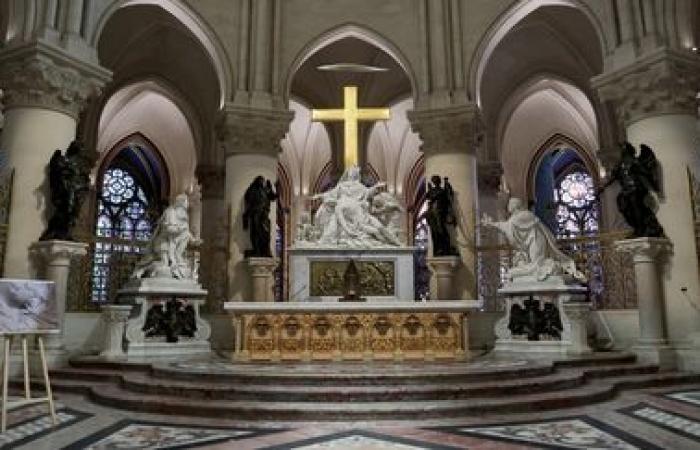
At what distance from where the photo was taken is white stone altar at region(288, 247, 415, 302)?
35.7ft

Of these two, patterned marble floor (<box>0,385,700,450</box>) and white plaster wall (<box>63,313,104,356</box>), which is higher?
white plaster wall (<box>63,313,104,356</box>)

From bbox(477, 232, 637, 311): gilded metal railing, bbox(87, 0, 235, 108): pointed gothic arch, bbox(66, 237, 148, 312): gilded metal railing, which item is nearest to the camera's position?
bbox(66, 237, 148, 312): gilded metal railing

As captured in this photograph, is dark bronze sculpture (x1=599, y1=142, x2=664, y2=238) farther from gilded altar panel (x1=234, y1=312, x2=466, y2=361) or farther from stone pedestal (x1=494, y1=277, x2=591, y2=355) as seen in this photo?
gilded altar panel (x1=234, y1=312, x2=466, y2=361)

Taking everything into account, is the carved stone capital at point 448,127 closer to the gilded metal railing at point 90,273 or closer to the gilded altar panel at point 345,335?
the gilded altar panel at point 345,335

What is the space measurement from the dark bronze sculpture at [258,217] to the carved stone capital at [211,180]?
5.56 m

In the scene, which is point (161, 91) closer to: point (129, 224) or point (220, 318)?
point (129, 224)

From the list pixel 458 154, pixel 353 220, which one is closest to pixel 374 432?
pixel 353 220

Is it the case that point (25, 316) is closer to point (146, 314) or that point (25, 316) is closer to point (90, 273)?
point (146, 314)

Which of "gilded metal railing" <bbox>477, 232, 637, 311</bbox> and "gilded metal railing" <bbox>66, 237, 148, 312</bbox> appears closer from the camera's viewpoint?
"gilded metal railing" <bbox>66, 237, 148, 312</bbox>

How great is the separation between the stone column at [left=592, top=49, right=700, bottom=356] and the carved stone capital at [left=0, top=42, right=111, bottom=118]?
9.95 metres

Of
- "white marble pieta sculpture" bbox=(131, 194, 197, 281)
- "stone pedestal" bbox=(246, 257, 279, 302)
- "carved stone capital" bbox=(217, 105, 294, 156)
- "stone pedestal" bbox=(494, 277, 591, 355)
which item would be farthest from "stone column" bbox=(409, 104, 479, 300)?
"white marble pieta sculpture" bbox=(131, 194, 197, 281)

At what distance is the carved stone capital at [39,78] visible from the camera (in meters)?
10.1

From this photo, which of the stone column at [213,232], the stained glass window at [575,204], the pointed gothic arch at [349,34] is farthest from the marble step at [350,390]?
the stained glass window at [575,204]

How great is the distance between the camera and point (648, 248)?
9.74m
